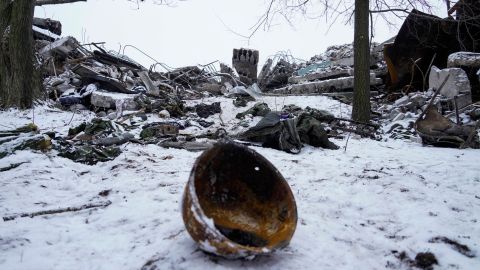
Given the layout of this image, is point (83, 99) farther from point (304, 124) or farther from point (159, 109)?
point (304, 124)

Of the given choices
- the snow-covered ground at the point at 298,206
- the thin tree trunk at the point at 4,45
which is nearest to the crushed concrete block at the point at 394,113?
the snow-covered ground at the point at 298,206

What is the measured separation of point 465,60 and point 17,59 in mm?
9699

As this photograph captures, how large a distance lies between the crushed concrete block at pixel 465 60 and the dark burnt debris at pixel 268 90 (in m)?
0.02

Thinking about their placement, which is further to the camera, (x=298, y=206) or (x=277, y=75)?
(x=277, y=75)

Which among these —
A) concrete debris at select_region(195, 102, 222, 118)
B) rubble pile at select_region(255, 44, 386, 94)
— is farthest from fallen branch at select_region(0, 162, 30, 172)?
rubble pile at select_region(255, 44, 386, 94)

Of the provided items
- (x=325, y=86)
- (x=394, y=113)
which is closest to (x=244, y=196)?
(x=394, y=113)

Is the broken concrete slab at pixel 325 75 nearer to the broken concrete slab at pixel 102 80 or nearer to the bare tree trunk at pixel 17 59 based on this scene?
the broken concrete slab at pixel 102 80

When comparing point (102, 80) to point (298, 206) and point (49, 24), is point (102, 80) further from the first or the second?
point (298, 206)

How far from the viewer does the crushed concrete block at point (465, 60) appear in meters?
7.20

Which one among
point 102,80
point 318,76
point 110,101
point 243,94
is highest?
→ point 318,76

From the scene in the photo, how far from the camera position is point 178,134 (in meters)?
6.16

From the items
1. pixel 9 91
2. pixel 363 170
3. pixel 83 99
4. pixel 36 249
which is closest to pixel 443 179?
pixel 363 170

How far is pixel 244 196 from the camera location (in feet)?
8.02

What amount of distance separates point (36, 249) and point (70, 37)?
34.6 ft
